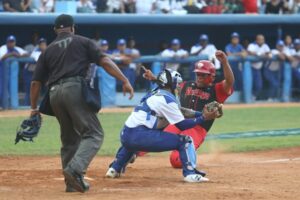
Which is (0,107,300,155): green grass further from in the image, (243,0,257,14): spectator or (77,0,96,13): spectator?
(243,0,257,14): spectator

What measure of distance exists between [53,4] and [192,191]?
13030mm

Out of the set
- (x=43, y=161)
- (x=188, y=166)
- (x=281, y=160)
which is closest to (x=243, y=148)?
(x=281, y=160)

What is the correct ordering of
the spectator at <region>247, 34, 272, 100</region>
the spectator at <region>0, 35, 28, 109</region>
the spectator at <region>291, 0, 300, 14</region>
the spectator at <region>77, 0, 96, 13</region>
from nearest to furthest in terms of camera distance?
the spectator at <region>0, 35, 28, 109</region> → the spectator at <region>77, 0, 96, 13</region> → the spectator at <region>247, 34, 272, 100</region> → the spectator at <region>291, 0, 300, 14</region>

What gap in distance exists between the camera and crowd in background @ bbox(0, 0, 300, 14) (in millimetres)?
19719

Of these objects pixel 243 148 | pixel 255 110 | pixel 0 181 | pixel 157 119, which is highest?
pixel 157 119

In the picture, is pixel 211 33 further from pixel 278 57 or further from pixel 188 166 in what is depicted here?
pixel 188 166

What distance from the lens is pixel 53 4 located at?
19.8 metres

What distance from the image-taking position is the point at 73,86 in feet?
24.6

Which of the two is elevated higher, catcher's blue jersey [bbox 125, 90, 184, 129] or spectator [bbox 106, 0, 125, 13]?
catcher's blue jersey [bbox 125, 90, 184, 129]

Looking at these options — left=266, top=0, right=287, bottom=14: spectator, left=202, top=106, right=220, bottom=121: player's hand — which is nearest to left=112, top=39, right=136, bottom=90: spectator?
left=266, top=0, right=287, bottom=14: spectator

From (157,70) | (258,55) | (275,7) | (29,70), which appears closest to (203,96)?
(29,70)

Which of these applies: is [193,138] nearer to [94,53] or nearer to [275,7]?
[94,53]

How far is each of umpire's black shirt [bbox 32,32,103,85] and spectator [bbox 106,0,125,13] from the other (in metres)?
12.9

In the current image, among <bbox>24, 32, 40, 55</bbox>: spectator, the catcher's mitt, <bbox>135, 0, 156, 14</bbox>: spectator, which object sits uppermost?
the catcher's mitt
